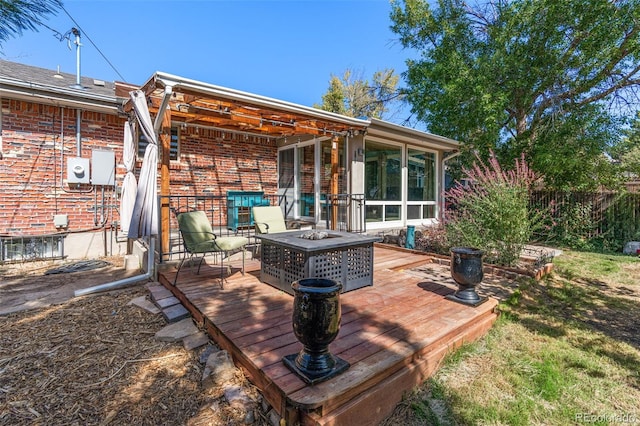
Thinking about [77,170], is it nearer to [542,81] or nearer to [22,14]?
[22,14]

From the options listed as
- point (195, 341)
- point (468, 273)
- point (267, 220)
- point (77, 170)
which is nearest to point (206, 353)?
point (195, 341)

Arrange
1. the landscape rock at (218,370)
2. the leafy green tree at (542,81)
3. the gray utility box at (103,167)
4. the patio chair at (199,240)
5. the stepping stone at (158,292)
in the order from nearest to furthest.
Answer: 1. the landscape rock at (218,370)
2. the stepping stone at (158,292)
3. the patio chair at (199,240)
4. the gray utility box at (103,167)
5. the leafy green tree at (542,81)

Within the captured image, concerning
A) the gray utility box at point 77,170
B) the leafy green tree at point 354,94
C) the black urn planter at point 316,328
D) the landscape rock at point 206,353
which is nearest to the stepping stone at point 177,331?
the landscape rock at point 206,353

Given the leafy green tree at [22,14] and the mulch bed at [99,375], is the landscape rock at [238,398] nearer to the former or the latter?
the mulch bed at [99,375]

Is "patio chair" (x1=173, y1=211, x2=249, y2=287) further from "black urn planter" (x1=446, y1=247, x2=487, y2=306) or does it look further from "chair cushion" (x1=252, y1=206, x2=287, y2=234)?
"black urn planter" (x1=446, y1=247, x2=487, y2=306)

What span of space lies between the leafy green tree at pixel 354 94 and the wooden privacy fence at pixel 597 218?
1261cm

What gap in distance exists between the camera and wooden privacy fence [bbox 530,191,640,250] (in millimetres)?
7613

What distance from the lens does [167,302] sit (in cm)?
341

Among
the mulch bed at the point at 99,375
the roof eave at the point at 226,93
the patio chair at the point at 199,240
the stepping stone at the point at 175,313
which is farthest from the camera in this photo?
the patio chair at the point at 199,240

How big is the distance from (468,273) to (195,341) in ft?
8.81

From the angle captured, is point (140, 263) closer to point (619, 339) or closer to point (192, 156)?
point (192, 156)

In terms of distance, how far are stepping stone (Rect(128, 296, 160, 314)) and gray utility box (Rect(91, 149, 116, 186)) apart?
3727 mm

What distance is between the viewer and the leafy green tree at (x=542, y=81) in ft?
24.8

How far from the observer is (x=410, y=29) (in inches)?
446
